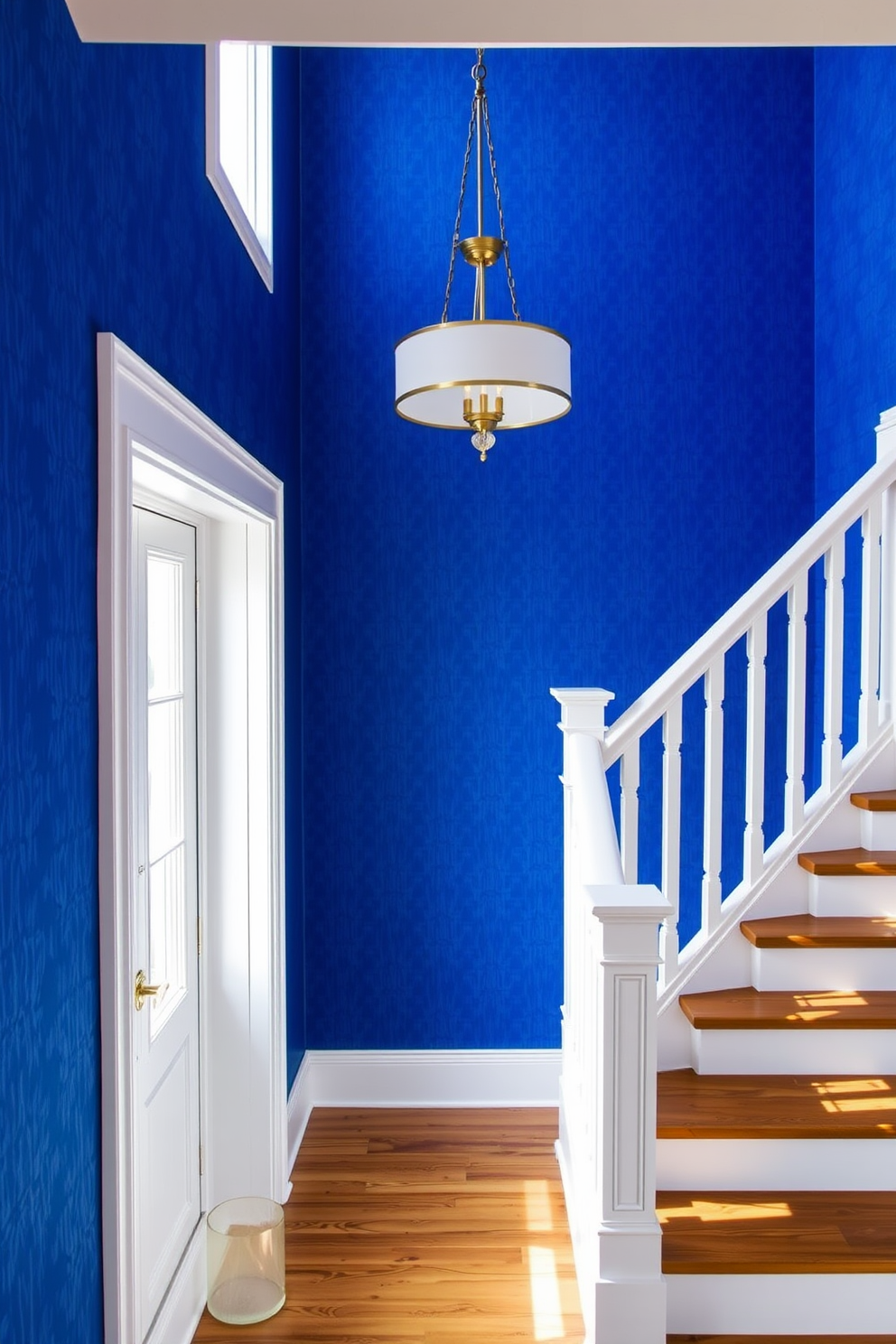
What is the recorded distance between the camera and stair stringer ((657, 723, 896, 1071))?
2.68m

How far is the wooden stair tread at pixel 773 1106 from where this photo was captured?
233cm

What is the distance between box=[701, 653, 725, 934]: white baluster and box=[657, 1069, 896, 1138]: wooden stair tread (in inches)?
15.9

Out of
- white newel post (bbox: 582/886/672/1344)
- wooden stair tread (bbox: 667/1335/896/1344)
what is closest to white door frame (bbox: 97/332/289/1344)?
white newel post (bbox: 582/886/672/1344)

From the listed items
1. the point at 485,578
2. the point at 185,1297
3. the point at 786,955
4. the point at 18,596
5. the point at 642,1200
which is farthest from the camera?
the point at 485,578

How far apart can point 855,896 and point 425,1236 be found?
1531mm

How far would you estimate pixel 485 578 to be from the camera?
3.76 metres

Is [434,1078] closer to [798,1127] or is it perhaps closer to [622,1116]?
[798,1127]

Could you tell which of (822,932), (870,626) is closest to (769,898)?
(822,932)

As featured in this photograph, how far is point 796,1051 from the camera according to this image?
8.44 feet

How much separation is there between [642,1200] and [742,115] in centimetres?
363

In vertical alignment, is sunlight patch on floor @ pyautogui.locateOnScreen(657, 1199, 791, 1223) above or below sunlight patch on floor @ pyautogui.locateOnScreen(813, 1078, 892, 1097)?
below

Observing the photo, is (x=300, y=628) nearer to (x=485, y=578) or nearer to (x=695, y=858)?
(x=485, y=578)

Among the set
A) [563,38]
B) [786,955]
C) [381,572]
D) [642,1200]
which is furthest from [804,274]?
[642,1200]

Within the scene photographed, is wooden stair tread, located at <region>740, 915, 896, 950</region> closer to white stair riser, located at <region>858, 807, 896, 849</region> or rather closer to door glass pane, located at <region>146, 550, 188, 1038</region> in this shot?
white stair riser, located at <region>858, 807, 896, 849</region>
